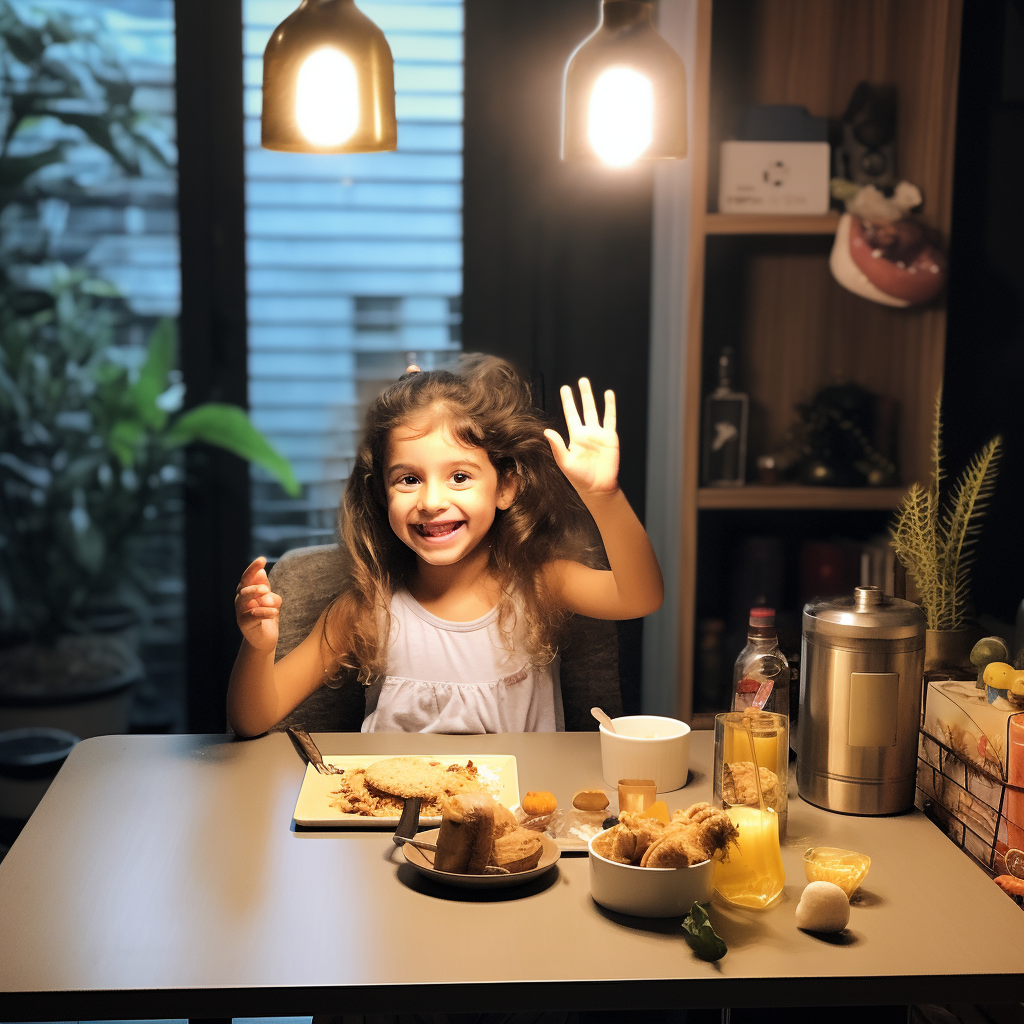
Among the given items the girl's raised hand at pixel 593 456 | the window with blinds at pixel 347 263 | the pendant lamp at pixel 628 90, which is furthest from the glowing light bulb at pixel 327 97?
the window with blinds at pixel 347 263

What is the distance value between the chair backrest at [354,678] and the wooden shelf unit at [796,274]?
0.67 meters

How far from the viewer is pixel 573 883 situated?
105 centimetres

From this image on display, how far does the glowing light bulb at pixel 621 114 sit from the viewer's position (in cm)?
128

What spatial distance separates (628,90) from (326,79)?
0.34m

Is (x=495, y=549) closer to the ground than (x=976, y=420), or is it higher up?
closer to the ground

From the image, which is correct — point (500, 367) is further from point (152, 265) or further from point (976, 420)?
point (152, 265)

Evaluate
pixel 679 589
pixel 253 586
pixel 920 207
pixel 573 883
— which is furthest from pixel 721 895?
pixel 920 207

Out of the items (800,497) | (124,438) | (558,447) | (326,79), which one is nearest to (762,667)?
(558,447)

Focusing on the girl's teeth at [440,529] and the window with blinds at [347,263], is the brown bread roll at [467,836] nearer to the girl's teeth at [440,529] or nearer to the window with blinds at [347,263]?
the girl's teeth at [440,529]

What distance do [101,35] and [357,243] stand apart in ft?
2.54

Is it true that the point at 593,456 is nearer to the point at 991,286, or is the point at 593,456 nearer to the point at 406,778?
the point at 406,778

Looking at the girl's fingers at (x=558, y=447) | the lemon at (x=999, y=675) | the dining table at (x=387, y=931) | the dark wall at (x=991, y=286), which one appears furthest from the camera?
the dark wall at (x=991, y=286)

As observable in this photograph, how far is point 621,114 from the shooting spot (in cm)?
129

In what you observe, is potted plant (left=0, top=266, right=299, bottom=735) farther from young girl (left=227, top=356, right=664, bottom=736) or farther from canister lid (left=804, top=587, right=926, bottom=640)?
canister lid (left=804, top=587, right=926, bottom=640)
